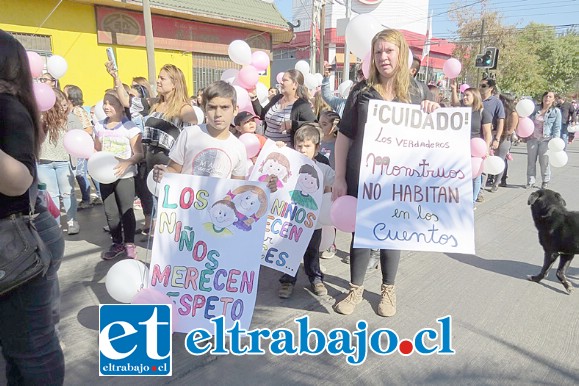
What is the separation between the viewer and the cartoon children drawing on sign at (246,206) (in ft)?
8.71

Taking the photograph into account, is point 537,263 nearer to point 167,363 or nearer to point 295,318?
point 295,318

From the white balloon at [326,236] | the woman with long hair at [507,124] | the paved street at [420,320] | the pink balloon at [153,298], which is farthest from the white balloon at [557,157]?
the pink balloon at [153,298]

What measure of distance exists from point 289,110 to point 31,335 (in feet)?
11.0

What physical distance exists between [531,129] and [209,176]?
6.81 m

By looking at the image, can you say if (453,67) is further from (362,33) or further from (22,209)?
(22,209)

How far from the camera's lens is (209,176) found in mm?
2863

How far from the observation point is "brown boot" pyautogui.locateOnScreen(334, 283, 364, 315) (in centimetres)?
312

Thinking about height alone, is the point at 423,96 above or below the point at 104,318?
above

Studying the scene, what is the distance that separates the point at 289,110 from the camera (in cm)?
455

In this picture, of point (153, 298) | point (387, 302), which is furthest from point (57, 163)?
point (387, 302)

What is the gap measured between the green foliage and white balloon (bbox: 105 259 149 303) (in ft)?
79.0

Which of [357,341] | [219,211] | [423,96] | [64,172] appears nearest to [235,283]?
[219,211]

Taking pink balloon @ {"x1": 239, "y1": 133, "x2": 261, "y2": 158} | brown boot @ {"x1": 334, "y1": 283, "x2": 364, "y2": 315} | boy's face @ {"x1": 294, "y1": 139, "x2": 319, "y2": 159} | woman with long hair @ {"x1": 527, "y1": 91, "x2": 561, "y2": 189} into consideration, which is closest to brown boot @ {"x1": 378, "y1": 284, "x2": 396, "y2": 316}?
brown boot @ {"x1": 334, "y1": 283, "x2": 364, "y2": 315}

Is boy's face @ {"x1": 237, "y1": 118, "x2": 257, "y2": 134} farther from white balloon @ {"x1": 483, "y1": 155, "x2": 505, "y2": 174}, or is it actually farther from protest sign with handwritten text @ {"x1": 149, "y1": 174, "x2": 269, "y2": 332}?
white balloon @ {"x1": 483, "y1": 155, "x2": 505, "y2": 174}
